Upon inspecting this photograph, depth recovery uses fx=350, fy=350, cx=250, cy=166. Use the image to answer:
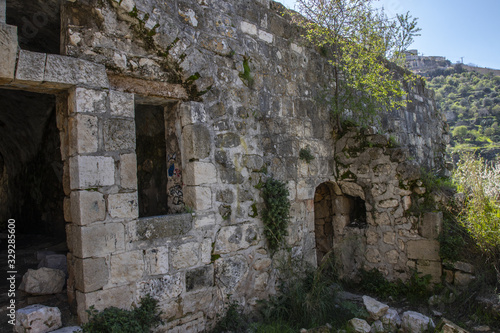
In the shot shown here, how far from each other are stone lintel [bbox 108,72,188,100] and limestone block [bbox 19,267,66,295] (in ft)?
6.31

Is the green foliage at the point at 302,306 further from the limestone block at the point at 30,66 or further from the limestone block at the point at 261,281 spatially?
the limestone block at the point at 30,66

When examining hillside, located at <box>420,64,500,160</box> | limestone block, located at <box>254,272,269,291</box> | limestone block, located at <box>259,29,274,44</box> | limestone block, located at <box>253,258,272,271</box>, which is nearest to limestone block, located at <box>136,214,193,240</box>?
limestone block, located at <box>253,258,272,271</box>

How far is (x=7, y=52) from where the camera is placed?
2.69m

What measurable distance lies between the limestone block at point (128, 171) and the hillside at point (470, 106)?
15.8 m

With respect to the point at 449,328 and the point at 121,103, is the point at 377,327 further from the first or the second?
the point at 121,103

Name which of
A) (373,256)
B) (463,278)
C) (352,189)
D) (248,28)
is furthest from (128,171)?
(463,278)

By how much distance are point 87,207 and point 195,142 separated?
1.26 m

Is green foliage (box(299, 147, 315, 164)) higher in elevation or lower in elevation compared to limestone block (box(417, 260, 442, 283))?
higher

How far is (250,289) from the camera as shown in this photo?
4.18 m

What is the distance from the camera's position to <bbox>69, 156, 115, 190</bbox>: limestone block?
294 cm

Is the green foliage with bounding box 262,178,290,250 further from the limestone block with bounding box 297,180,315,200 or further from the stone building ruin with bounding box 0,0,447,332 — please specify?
the limestone block with bounding box 297,180,315,200

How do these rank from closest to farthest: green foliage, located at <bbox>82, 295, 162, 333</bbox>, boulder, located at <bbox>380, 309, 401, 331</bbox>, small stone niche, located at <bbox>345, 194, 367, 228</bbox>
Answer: green foliage, located at <bbox>82, 295, 162, 333</bbox>
boulder, located at <bbox>380, 309, 401, 331</bbox>
small stone niche, located at <bbox>345, 194, 367, 228</bbox>

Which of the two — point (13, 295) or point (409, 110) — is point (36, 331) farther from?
point (409, 110)

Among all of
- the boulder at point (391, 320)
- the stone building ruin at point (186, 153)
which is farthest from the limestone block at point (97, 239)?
the boulder at point (391, 320)
